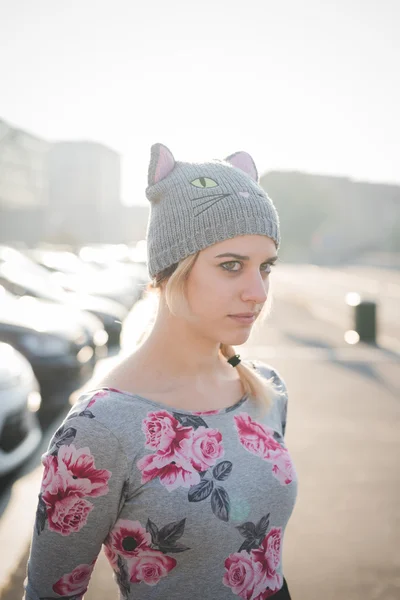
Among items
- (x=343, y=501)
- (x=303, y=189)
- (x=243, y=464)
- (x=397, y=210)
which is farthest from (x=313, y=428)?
(x=397, y=210)

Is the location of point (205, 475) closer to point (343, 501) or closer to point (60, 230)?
point (343, 501)

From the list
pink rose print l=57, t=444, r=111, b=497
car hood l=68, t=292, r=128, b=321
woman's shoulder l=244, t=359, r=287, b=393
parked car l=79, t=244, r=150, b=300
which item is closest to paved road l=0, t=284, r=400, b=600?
woman's shoulder l=244, t=359, r=287, b=393

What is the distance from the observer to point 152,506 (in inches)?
55.3

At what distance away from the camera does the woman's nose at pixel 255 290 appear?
5.24ft

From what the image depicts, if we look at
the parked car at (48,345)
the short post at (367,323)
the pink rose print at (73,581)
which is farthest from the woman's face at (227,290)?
the short post at (367,323)

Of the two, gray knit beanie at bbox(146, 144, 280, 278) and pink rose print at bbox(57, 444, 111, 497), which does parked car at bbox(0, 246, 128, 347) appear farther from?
pink rose print at bbox(57, 444, 111, 497)

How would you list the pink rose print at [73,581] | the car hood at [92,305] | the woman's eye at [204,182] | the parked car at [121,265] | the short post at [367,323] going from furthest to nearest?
the parked car at [121,265] < the short post at [367,323] < the car hood at [92,305] < the woman's eye at [204,182] < the pink rose print at [73,581]

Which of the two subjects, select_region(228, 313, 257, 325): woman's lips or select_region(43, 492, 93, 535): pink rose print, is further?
select_region(228, 313, 257, 325): woman's lips

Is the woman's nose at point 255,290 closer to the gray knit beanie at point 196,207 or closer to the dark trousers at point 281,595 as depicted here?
the gray knit beanie at point 196,207

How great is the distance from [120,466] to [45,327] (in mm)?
4925

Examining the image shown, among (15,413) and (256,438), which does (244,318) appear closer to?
(256,438)

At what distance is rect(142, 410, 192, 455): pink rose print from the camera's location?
1.45 meters

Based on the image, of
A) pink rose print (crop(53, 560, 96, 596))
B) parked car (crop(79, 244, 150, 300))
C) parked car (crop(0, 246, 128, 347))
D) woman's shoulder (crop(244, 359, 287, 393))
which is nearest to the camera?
pink rose print (crop(53, 560, 96, 596))

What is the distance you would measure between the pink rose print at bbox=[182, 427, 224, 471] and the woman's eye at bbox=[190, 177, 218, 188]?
2.67ft
